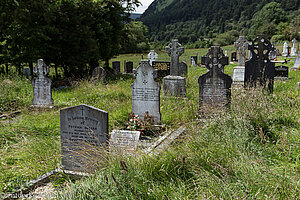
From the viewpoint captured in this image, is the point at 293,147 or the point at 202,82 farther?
the point at 202,82

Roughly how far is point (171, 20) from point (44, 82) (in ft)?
633

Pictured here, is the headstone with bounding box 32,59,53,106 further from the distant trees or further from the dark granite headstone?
the dark granite headstone

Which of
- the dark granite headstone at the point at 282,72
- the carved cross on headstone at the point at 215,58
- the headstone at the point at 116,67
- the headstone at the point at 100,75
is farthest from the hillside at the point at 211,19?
the carved cross on headstone at the point at 215,58

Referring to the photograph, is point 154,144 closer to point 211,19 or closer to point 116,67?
point 116,67

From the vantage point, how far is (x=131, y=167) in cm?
359

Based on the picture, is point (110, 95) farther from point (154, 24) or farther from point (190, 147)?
point (154, 24)

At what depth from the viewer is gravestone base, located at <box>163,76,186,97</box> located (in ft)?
36.6

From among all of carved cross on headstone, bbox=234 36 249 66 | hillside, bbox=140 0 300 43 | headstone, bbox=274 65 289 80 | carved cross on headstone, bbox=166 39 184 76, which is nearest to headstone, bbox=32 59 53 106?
carved cross on headstone, bbox=166 39 184 76

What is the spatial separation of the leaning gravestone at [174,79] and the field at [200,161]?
130 inches

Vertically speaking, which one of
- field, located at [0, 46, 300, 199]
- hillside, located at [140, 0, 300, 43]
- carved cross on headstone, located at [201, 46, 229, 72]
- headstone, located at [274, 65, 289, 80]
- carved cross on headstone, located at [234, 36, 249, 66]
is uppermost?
hillside, located at [140, 0, 300, 43]

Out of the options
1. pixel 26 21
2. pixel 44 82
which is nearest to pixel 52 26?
pixel 26 21

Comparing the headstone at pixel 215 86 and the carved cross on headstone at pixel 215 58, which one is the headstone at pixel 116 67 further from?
the headstone at pixel 215 86

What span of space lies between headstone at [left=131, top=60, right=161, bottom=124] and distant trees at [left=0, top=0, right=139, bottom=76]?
9.17 m

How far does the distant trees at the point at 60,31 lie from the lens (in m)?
14.8
